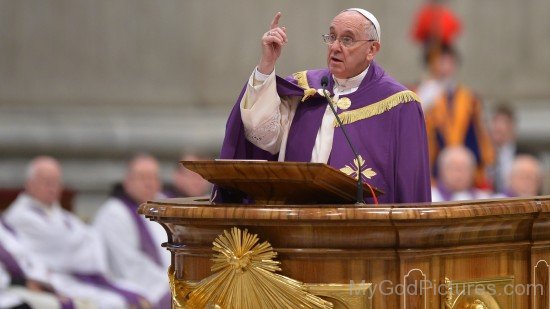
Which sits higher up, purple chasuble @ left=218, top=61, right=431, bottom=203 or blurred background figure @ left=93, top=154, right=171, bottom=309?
blurred background figure @ left=93, top=154, right=171, bottom=309

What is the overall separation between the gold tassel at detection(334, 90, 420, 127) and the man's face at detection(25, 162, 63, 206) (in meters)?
4.75

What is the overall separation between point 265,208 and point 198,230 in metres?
0.27

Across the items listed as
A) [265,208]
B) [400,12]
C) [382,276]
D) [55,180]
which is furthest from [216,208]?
[400,12]

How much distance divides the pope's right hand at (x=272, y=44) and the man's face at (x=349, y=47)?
22cm

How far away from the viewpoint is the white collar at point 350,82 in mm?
4809

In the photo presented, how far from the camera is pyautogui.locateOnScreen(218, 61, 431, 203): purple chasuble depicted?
458 centimetres

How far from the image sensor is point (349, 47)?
4664 millimetres

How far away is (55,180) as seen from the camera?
9.27m

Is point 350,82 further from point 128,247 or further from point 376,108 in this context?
point 128,247

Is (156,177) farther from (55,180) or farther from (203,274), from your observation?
(203,274)

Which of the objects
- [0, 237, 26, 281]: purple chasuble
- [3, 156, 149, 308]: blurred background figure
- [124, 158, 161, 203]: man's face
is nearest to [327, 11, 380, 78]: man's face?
[0, 237, 26, 281]: purple chasuble

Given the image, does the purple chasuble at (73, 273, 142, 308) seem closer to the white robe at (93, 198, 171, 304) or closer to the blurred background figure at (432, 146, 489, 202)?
the white robe at (93, 198, 171, 304)

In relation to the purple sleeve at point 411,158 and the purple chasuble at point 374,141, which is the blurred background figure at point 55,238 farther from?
the purple sleeve at point 411,158

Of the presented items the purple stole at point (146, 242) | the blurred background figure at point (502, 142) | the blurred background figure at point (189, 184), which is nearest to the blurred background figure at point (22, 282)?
the purple stole at point (146, 242)
